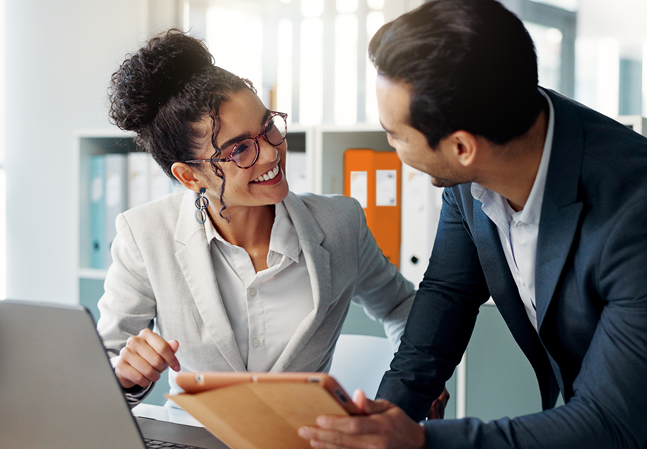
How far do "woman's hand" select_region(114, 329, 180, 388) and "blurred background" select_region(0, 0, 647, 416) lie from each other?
62.0 inches

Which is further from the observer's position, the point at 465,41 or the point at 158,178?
the point at 158,178

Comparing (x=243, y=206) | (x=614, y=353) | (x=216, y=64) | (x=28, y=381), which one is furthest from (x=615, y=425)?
(x=216, y=64)

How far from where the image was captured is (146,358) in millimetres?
1016

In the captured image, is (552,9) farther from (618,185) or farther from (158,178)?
(618,185)

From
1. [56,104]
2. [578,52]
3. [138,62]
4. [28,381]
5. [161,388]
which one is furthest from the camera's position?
[56,104]

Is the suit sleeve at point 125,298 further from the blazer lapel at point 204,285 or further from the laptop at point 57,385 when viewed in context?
the laptop at point 57,385

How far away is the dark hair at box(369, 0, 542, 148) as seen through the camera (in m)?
0.82

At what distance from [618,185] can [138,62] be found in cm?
103

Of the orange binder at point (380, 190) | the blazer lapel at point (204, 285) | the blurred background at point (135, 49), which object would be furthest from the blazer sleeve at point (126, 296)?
the blurred background at point (135, 49)

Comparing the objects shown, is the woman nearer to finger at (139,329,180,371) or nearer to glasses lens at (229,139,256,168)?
glasses lens at (229,139,256,168)

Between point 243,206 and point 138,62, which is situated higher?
point 138,62

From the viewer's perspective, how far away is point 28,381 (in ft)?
2.49

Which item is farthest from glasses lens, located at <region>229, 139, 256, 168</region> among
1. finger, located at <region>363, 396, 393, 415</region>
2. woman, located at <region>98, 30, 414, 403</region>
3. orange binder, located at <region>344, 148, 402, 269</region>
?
orange binder, located at <region>344, 148, 402, 269</region>

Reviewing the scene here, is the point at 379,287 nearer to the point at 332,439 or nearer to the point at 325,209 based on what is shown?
the point at 325,209
